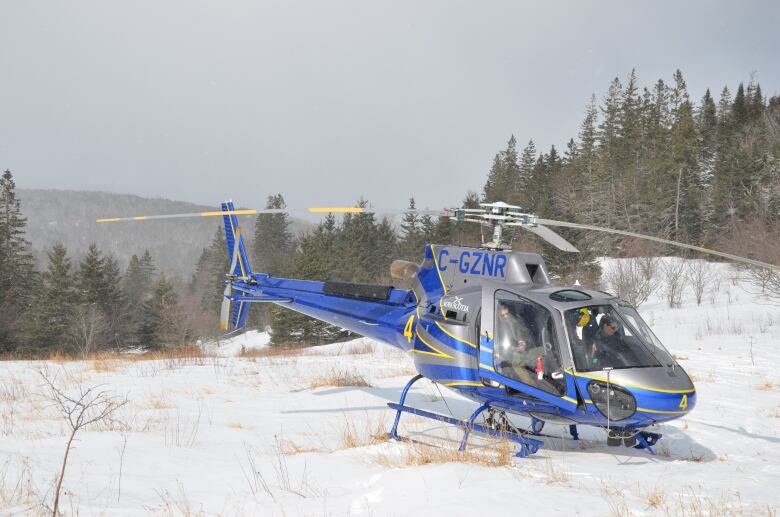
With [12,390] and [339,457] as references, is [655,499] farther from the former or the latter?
[12,390]

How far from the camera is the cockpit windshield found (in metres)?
6.46

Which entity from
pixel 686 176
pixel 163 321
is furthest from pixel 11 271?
pixel 686 176

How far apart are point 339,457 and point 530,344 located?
2702 mm

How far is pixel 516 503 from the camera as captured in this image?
15.2 feet

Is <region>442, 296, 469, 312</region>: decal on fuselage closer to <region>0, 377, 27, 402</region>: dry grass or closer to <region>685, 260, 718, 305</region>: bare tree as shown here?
<region>0, 377, 27, 402</region>: dry grass

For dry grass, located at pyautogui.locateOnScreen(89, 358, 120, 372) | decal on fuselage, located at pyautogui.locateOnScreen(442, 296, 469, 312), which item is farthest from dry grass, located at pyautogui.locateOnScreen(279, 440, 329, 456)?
dry grass, located at pyautogui.locateOnScreen(89, 358, 120, 372)

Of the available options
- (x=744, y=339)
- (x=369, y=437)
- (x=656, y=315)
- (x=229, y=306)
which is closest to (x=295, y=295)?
(x=229, y=306)

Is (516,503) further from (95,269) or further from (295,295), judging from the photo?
(95,269)

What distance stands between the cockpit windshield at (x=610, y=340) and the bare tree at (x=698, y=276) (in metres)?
26.5

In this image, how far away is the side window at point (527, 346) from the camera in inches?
→ 263

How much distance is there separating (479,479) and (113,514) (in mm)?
3216

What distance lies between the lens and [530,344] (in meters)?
6.92

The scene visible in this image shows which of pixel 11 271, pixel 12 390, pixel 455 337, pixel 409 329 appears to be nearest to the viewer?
pixel 455 337

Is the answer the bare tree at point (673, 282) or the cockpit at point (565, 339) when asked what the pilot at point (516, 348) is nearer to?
the cockpit at point (565, 339)
